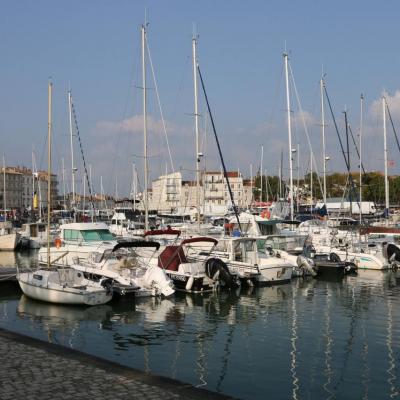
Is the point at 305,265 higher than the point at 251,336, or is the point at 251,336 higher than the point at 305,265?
the point at 305,265

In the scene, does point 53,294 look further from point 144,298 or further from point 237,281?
point 237,281

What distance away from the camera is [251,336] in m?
17.3

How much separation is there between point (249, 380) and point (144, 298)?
37.3 feet

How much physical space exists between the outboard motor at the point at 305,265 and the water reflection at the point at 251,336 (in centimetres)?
469

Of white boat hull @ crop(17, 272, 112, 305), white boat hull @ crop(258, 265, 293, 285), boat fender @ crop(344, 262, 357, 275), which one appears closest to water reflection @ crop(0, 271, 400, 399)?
white boat hull @ crop(17, 272, 112, 305)

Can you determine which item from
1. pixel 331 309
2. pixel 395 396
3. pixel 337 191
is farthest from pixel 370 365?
A: pixel 337 191

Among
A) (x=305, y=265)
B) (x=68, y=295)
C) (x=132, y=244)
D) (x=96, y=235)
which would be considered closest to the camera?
(x=68, y=295)

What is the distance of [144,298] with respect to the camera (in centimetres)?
2362

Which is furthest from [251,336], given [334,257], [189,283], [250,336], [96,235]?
[96,235]

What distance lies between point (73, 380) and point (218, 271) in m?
16.1

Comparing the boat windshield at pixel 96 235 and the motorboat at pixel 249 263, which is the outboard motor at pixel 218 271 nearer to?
the motorboat at pixel 249 263

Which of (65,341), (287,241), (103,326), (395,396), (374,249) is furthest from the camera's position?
(374,249)

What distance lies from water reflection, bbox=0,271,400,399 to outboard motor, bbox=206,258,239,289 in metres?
0.78

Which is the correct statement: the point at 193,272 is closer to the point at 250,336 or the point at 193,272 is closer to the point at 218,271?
the point at 218,271
